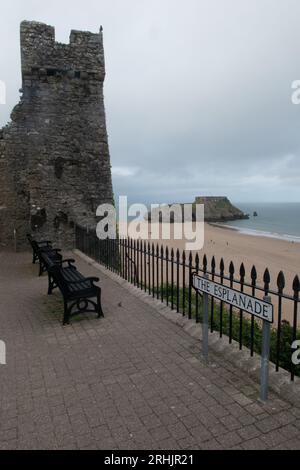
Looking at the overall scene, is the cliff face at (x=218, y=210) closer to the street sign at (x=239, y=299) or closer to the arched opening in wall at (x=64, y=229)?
the arched opening in wall at (x=64, y=229)

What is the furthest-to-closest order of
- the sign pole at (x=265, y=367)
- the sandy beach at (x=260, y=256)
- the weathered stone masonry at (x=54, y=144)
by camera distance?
1. the sandy beach at (x=260, y=256)
2. the weathered stone masonry at (x=54, y=144)
3. the sign pole at (x=265, y=367)

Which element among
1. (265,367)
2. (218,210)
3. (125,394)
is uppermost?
(218,210)

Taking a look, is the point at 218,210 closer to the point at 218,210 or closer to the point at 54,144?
the point at 218,210

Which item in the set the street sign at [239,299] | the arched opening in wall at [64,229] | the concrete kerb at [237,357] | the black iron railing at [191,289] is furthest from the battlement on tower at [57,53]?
the street sign at [239,299]

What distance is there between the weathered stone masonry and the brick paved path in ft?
28.6

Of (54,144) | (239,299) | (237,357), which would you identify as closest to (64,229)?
(54,144)

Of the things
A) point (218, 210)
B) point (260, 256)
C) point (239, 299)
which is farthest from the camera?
point (218, 210)

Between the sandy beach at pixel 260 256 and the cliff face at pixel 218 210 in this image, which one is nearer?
the sandy beach at pixel 260 256

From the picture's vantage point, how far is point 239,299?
3.52 meters

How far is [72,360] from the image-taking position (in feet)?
14.3

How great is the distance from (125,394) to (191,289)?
454 cm

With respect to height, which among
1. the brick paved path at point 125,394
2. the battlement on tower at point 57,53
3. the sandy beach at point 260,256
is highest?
the battlement on tower at point 57,53

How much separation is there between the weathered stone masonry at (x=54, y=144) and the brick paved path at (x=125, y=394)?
872cm

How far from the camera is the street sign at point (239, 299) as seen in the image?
3178mm
